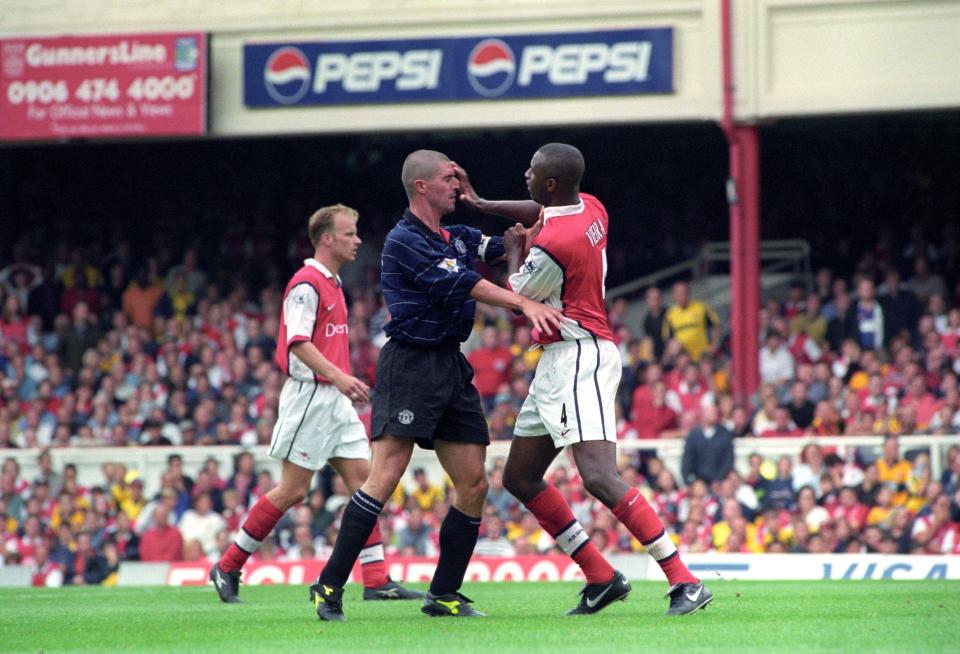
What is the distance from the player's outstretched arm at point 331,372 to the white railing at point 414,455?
7.79 m

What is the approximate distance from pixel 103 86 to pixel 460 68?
4705mm

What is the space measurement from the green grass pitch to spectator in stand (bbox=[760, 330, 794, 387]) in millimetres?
8176

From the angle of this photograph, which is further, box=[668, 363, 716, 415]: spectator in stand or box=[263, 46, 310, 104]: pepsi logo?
box=[263, 46, 310, 104]: pepsi logo

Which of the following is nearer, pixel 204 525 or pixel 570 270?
pixel 570 270

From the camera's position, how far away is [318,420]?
407 inches

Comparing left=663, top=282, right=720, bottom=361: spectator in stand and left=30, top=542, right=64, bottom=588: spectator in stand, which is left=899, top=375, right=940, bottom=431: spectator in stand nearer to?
left=663, top=282, right=720, bottom=361: spectator in stand

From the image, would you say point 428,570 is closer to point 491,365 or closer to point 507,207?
point 491,365

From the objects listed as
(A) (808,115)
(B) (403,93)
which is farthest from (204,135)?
(A) (808,115)

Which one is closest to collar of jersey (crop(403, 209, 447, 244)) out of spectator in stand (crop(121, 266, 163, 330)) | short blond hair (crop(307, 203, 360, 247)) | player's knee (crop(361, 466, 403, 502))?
player's knee (crop(361, 466, 403, 502))

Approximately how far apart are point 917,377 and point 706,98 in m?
4.24

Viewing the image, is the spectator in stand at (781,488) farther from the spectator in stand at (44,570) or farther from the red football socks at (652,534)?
the red football socks at (652,534)

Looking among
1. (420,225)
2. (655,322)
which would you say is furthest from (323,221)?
(655,322)

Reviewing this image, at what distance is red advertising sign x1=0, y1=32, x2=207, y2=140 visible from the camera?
20156 mm

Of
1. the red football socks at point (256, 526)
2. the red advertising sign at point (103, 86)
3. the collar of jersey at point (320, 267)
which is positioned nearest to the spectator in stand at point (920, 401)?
the collar of jersey at point (320, 267)
